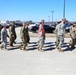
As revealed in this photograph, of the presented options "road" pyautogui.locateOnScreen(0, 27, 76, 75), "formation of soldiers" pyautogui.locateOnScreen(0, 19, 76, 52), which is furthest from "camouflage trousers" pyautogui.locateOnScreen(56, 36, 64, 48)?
"road" pyautogui.locateOnScreen(0, 27, 76, 75)

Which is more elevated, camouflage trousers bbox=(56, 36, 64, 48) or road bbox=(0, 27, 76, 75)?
camouflage trousers bbox=(56, 36, 64, 48)

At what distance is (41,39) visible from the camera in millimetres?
13531

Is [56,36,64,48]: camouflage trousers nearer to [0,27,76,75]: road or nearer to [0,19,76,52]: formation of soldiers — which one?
[0,19,76,52]: formation of soldiers

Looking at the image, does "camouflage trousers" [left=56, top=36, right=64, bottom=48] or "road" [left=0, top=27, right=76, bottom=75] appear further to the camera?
"camouflage trousers" [left=56, top=36, right=64, bottom=48]
